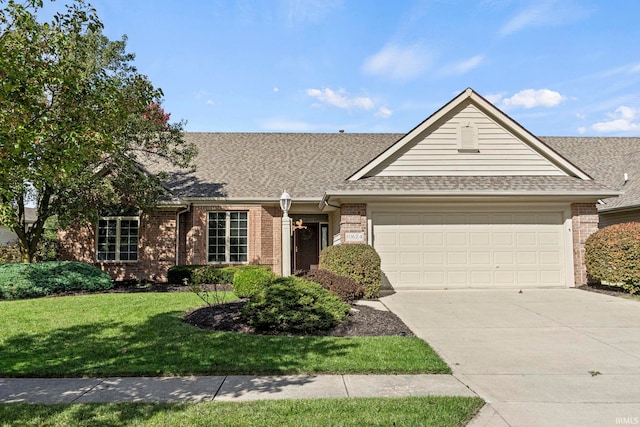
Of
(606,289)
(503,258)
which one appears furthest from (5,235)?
(606,289)

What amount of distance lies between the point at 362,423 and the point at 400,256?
952 cm

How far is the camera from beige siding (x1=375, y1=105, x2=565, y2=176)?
44.2 ft

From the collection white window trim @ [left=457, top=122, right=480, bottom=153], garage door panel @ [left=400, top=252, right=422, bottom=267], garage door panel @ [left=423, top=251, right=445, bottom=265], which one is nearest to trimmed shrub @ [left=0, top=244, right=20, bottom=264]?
garage door panel @ [left=400, top=252, right=422, bottom=267]

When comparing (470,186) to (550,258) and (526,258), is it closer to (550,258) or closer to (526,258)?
(526,258)

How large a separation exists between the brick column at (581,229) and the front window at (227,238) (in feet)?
38.3

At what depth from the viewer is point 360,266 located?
11320mm

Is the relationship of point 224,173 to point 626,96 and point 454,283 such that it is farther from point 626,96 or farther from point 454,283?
point 626,96

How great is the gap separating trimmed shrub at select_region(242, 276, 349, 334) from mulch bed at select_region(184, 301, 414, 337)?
20 centimetres

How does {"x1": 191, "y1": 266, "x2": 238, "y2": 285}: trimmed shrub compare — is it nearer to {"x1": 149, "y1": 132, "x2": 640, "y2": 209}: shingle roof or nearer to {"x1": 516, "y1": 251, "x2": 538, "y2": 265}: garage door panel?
{"x1": 149, "y1": 132, "x2": 640, "y2": 209}: shingle roof

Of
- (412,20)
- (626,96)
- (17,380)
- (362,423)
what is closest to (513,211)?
(412,20)

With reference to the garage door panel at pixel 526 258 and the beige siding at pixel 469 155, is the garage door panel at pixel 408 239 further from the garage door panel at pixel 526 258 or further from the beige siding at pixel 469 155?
the garage door panel at pixel 526 258

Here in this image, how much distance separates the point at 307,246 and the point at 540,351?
38.3 feet

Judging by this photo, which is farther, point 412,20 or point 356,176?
point 356,176

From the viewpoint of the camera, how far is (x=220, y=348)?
6.18 metres
